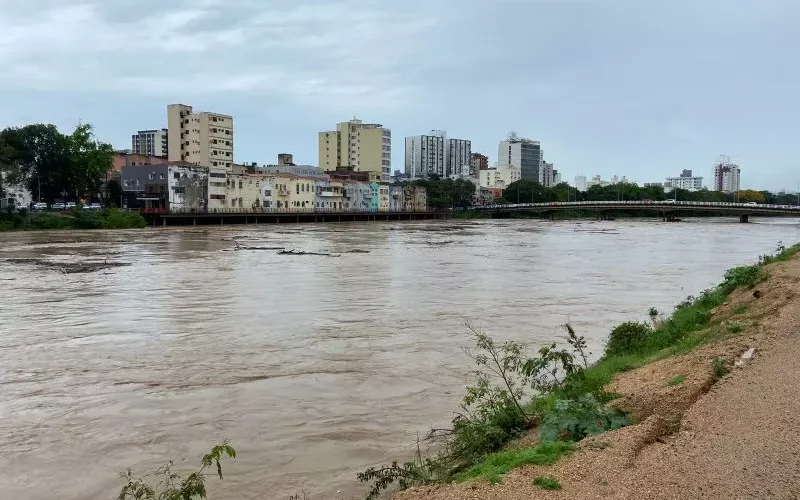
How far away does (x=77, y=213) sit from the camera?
2148 inches

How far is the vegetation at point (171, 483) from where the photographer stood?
4520 millimetres

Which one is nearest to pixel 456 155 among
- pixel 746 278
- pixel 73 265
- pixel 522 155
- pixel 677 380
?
pixel 522 155

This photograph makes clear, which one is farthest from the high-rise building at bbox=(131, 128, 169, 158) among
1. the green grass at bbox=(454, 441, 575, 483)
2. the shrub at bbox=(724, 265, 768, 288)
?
the green grass at bbox=(454, 441, 575, 483)

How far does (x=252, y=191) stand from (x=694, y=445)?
243 ft

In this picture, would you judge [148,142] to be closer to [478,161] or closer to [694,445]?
[478,161]

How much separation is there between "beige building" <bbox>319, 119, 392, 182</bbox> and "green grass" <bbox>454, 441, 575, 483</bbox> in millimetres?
108942

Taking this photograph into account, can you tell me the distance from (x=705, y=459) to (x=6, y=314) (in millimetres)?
15067

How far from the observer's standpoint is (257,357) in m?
10.6

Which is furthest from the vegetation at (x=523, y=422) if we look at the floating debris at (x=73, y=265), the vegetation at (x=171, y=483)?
the floating debris at (x=73, y=265)

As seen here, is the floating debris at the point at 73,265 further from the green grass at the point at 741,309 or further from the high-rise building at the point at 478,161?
the high-rise building at the point at 478,161

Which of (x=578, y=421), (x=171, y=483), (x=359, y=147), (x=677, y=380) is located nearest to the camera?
(x=578, y=421)

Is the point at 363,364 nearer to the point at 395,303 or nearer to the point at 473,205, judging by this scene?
the point at 395,303

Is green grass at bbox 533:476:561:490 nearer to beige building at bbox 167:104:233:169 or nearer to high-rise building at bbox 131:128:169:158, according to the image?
beige building at bbox 167:104:233:169

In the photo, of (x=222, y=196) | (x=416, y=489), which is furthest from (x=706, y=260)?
(x=222, y=196)
